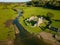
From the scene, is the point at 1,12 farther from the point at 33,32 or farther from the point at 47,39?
the point at 47,39

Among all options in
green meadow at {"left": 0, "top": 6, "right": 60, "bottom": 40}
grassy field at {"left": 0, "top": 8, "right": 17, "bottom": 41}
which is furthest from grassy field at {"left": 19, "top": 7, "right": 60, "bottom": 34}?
grassy field at {"left": 0, "top": 8, "right": 17, "bottom": 41}

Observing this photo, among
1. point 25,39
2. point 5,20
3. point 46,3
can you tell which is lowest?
point 25,39

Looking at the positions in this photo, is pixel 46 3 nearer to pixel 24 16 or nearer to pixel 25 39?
pixel 24 16

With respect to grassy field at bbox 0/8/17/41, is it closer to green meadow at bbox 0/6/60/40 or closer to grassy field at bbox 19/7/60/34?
green meadow at bbox 0/6/60/40

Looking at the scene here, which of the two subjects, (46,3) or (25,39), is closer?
(25,39)

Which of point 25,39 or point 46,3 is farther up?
point 46,3

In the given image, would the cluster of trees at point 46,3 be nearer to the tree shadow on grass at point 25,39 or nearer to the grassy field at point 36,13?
the grassy field at point 36,13

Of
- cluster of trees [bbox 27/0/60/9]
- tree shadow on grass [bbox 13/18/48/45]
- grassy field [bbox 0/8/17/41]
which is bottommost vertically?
tree shadow on grass [bbox 13/18/48/45]


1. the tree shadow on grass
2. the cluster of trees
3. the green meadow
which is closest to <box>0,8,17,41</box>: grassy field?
the green meadow

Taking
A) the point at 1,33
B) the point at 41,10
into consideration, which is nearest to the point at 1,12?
the point at 1,33

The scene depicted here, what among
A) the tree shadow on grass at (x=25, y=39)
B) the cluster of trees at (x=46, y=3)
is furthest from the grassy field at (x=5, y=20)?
the cluster of trees at (x=46, y=3)

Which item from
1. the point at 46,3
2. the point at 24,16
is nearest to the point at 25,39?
the point at 24,16

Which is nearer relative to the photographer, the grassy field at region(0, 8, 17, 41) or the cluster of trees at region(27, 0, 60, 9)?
the grassy field at region(0, 8, 17, 41)

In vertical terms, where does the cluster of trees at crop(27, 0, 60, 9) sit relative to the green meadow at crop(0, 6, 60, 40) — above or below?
above
